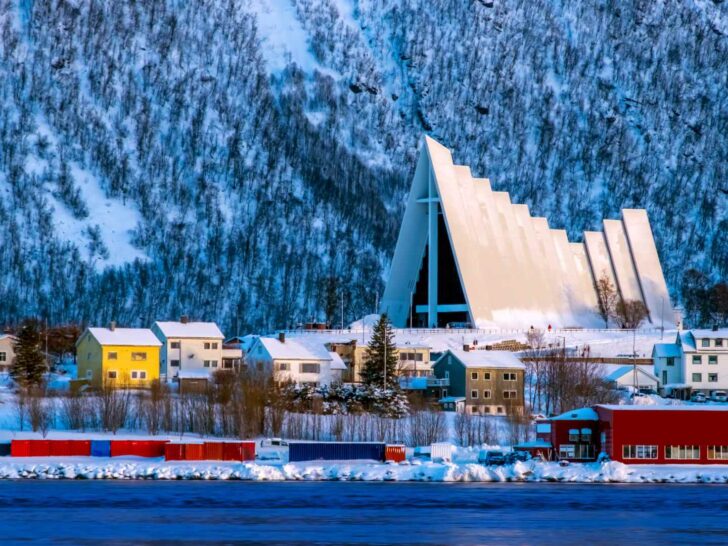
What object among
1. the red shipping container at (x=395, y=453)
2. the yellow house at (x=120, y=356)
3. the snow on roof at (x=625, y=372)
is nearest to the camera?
the red shipping container at (x=395, y=453)

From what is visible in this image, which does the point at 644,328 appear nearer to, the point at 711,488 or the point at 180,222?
the point at 711,488

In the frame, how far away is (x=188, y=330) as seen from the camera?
86375 millimetres

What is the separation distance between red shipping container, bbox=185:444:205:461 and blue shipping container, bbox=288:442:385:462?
110 inches

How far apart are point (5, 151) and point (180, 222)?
1844 centimetres

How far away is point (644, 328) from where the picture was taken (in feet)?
338

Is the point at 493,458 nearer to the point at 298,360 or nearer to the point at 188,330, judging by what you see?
the point at 298,360

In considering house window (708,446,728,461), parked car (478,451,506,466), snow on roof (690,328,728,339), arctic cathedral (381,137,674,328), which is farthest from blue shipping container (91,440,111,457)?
arctic cathedral (381,137,674,328)

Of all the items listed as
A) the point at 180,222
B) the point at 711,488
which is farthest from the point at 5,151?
the point at 711,488

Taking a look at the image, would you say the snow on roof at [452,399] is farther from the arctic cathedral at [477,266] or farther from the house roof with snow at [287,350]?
the arctic cathedral at [477,266]

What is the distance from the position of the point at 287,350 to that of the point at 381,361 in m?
6.29

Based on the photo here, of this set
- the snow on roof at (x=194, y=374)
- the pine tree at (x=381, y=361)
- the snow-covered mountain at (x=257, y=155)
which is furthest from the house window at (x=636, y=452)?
the snow-covered mountain at (x=257, y=155)

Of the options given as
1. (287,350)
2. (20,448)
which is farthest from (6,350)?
(20,448)

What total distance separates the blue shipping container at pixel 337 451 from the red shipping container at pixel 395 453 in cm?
17

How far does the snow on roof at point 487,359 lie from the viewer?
79.4 meters
